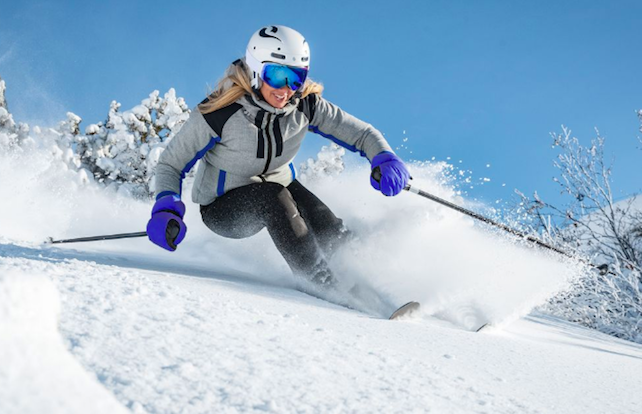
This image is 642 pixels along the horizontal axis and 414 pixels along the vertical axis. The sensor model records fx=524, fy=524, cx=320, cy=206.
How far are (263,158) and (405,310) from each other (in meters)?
1.34

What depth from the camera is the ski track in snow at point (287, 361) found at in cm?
115

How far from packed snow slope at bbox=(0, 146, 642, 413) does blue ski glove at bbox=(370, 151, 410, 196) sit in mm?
418

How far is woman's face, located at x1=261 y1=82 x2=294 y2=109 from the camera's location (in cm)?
308

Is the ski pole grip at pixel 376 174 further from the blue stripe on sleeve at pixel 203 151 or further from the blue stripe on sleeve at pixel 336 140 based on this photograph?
the blue stripe on sleeve at pixel 203 151

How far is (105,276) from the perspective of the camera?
6.51 ft

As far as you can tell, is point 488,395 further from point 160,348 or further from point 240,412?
point 160,348

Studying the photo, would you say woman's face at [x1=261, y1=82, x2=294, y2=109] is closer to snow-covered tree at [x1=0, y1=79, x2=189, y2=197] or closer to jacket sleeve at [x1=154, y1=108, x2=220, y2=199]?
jacket sleeve at [x1=154, y1=108, x2=220, y2=199]

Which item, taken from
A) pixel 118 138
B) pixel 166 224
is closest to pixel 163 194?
pixel 166 224

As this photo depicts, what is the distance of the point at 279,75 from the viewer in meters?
3.03

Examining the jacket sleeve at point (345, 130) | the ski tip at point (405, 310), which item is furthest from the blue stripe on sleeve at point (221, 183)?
the ski tip at point (405, 310)

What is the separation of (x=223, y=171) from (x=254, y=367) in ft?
7.34

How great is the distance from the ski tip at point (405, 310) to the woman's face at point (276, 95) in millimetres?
1389

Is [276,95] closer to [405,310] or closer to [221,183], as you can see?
[221,183]

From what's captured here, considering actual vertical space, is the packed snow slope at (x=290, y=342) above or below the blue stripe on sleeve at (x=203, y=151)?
below
